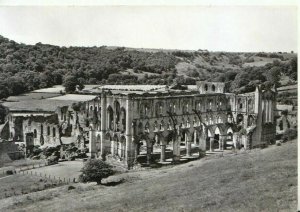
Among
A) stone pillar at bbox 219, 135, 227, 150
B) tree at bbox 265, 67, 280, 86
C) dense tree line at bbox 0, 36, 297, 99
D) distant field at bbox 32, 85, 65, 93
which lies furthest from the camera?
distant field at bbox 32, 85, 65, 93

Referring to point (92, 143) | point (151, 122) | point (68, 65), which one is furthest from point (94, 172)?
point (68, 65)

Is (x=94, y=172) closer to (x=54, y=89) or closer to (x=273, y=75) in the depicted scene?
(x=273, y=75)

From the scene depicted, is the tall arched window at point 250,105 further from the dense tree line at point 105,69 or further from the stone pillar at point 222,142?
the stone pillar at point 222,142

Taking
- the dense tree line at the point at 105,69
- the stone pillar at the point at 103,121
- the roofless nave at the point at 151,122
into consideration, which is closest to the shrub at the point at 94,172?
the roofless nave at the point at 151,122

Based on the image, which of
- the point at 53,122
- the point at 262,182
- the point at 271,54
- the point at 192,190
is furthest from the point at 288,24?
the point at 53,122

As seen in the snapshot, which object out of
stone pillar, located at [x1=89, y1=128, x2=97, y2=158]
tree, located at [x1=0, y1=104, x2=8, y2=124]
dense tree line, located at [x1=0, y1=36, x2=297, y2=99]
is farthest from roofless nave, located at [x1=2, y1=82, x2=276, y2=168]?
dense tree line, located at [x1=0, y1=36, x2=297, y2=99]

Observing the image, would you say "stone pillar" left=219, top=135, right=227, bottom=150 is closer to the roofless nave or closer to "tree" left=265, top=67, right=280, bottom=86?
the roofless nave
